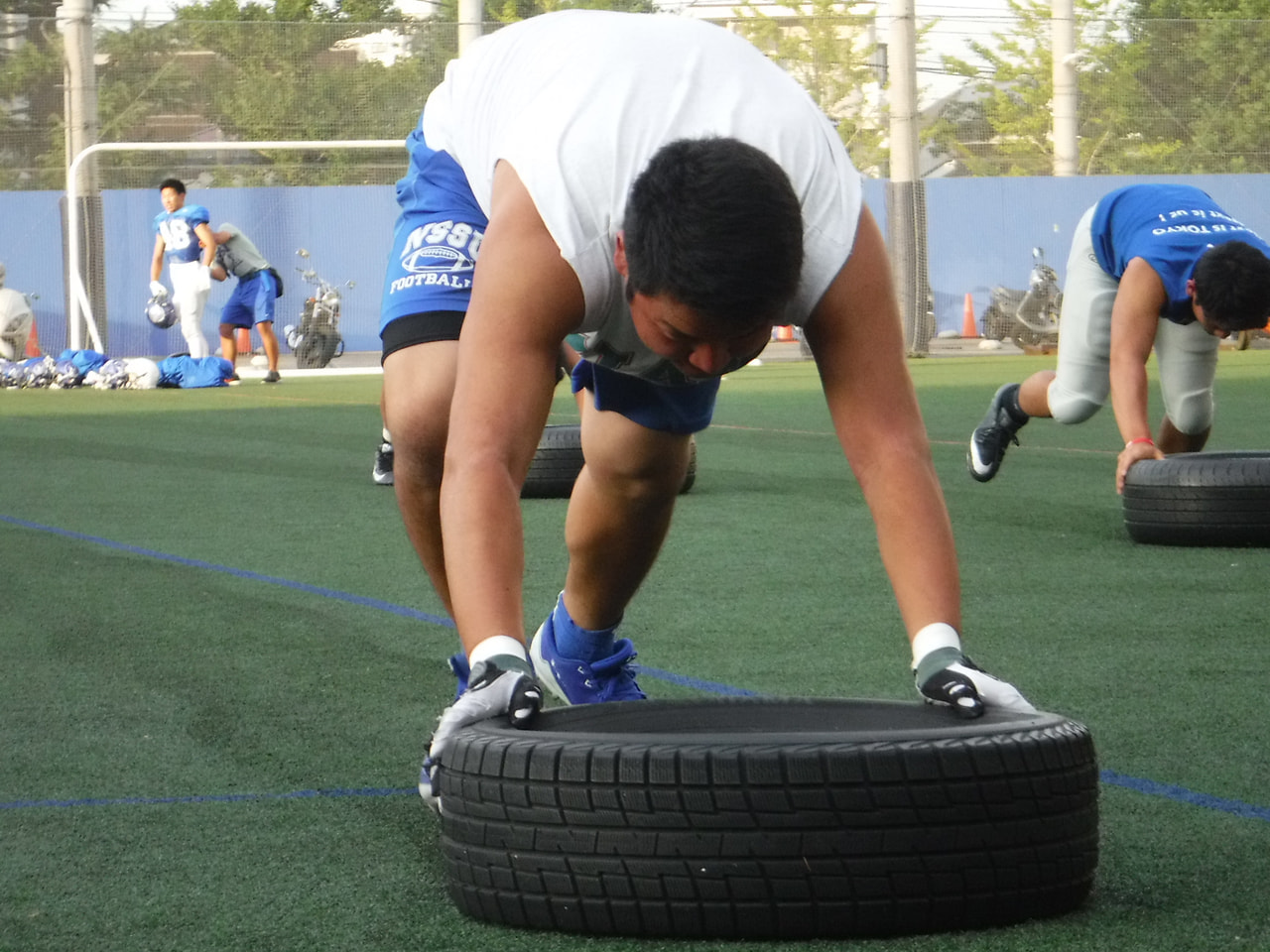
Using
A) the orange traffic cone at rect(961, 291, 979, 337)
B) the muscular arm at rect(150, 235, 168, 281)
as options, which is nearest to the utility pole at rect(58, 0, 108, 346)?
the muscular arm at rect(150, 235, 168, 281)

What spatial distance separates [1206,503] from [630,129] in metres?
3.80

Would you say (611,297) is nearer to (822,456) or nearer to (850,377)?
(850,377)

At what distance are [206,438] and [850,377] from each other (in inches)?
346

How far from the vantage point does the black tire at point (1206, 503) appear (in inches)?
221

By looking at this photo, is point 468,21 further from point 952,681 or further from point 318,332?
point 952,681

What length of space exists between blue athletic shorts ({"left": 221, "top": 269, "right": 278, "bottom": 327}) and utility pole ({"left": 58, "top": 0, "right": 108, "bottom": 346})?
3.30 m

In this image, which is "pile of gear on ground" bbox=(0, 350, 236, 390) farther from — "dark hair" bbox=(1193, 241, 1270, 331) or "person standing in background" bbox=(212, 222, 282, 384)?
"dark hair" bbox=(1193, 241, 1270, 331)

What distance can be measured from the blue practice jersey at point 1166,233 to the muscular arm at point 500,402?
4048 mm

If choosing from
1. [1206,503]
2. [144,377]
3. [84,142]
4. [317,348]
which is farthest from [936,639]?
[84,142]

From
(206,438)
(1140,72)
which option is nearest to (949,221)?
(1140,72)

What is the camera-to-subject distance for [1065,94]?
896 inches

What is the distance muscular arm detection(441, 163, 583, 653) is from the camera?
229 centimetres

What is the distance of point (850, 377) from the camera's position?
246cm

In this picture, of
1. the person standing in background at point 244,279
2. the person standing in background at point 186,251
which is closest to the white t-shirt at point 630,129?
the person standing in background at point 186,251
